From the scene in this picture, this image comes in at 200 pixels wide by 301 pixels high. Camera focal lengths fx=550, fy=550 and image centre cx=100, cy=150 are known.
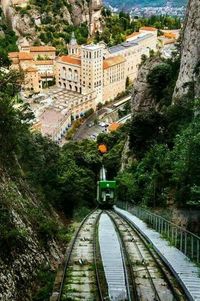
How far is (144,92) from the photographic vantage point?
4072 cm

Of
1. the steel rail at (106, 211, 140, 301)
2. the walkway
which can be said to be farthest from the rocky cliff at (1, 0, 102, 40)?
the steel rail at (106, 211, 140, 301)

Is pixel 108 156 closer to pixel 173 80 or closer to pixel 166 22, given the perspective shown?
pixel 173 80

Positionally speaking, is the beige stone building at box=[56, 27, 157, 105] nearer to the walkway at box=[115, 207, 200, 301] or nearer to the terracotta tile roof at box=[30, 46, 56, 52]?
the terracotta tile roof at box=[30, 46, 56, 52]

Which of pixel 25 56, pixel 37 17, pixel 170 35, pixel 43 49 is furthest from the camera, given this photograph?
pixel 170 35

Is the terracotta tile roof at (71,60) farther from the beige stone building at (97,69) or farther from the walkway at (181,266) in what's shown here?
the walkway at (181,266)

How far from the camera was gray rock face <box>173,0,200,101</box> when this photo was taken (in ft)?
99.3

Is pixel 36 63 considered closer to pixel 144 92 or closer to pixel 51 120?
pixel 51 120

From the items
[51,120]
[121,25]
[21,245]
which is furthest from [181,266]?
[121,25]

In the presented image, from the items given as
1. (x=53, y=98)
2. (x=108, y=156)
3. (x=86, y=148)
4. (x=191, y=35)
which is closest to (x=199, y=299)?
(x=191, y=35)

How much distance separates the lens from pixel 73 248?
52.2ft

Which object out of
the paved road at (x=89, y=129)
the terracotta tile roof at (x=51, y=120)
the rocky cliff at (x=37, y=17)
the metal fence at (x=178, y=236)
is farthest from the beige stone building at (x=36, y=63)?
the metal fence at (x=178, y=236)

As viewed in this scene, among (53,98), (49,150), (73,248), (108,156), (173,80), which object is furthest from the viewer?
(53,98)

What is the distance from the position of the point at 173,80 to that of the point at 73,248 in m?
24.7

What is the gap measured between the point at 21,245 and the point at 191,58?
72.3ft
